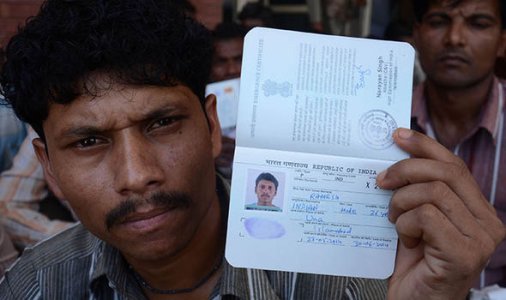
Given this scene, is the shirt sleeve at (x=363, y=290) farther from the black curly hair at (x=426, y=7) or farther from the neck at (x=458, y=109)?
the black curly hair at (x=426, y=7)

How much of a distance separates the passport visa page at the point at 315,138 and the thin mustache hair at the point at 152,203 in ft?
0.89

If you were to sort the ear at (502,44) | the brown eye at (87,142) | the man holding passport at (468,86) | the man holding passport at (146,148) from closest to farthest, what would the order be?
the man holding passport at (146,148) → the brown eye at (87,142) → the man holding passport at (468,86) → the ear at (502,44)

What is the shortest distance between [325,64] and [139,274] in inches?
36.7

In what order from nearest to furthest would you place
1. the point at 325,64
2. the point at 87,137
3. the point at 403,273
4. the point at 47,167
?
the point at 325,64 < the point at 403,273 < the point at 87,137 < the point at 47,167

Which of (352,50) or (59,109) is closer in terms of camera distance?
(352,50)

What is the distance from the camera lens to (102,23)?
1479 millimetres

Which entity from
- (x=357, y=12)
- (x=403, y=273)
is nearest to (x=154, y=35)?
(x=403, y=273)

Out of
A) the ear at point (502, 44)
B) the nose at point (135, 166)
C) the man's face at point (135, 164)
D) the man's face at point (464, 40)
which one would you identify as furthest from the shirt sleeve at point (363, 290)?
the ear at point (502, 44)

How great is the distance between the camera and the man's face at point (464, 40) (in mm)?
2871

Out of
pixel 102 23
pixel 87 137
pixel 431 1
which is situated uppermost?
pixel 431 1

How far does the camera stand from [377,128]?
1.21 metres

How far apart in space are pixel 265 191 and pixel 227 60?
8.64ft

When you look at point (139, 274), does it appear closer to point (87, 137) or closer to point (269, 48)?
point (87, 137)

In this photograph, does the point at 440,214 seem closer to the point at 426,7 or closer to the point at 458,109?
the point at 458,109
